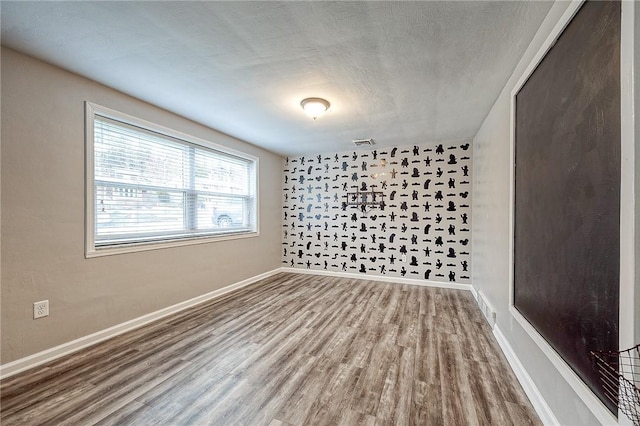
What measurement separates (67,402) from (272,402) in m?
1.31

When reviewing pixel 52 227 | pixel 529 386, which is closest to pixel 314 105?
pixel 52 227

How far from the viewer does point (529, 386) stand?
1.63 metres

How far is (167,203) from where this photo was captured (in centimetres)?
306

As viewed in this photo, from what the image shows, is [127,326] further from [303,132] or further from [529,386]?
[529,386]

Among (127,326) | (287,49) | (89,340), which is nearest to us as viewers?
(287,49)

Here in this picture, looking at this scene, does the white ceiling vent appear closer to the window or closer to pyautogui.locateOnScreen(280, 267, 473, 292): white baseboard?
the window

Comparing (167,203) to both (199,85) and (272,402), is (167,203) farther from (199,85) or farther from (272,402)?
(272,402)

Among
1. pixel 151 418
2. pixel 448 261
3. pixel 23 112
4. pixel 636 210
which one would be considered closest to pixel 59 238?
pixel 23 112

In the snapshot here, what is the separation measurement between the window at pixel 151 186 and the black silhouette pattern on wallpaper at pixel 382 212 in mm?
1489

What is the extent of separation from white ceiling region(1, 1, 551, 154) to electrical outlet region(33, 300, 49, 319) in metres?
1.97

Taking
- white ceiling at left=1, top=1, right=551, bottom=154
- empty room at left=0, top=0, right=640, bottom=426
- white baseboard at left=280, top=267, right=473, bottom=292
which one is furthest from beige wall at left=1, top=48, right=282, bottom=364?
white baseboard at left=280, top=267, right=473, bottom=292

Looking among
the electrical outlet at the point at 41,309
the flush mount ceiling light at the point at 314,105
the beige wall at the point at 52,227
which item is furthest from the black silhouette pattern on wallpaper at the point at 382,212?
the electrical outlet at the point at 41,309

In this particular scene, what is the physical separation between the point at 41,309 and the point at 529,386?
3.69 m

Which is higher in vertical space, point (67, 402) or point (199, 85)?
point (199, 85)
